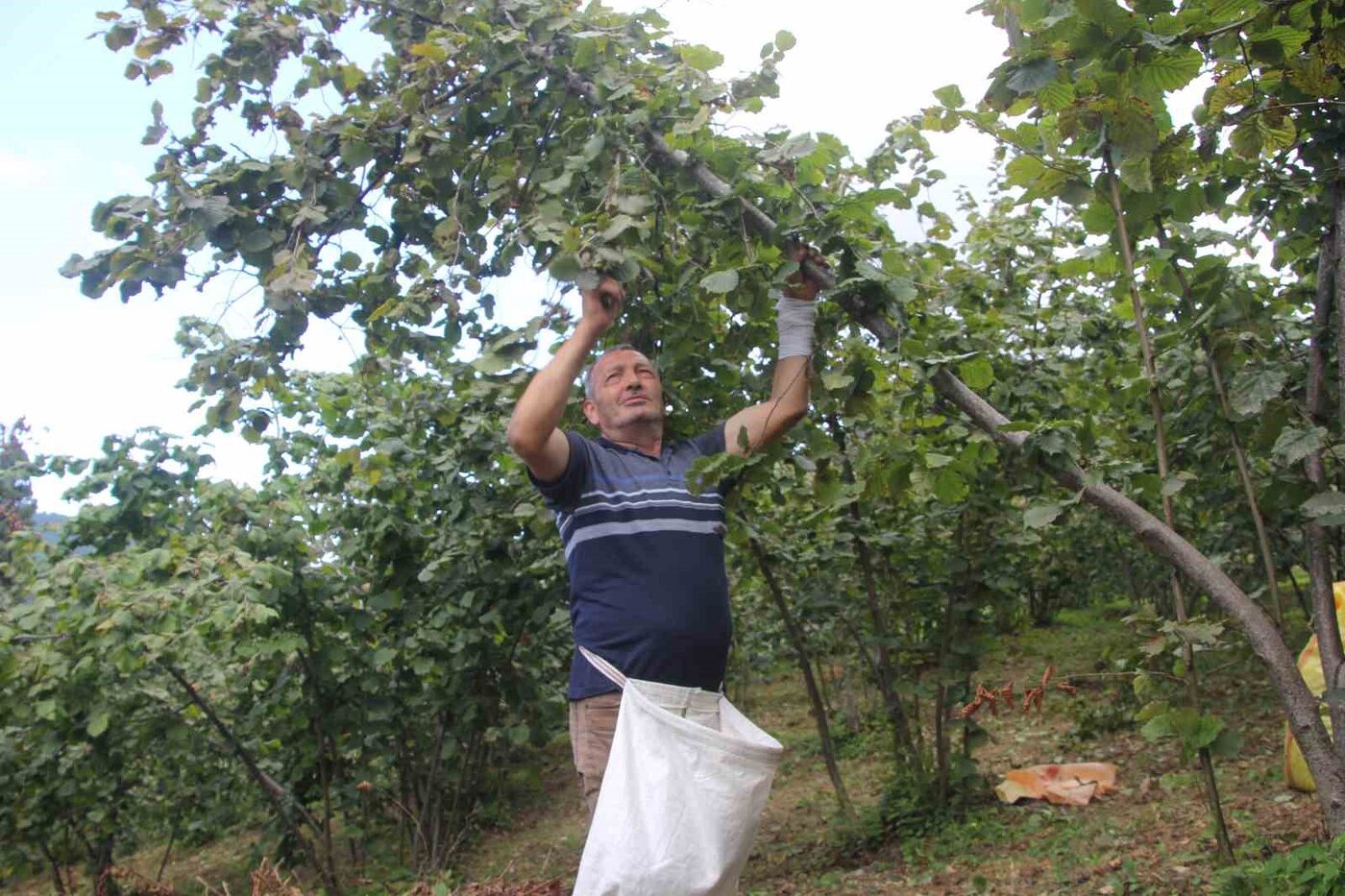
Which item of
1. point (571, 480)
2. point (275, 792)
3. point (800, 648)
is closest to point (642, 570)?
point (571, 480)

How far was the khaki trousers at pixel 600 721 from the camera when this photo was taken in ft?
7.84

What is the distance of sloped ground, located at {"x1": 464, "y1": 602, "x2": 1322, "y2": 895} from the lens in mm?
4332

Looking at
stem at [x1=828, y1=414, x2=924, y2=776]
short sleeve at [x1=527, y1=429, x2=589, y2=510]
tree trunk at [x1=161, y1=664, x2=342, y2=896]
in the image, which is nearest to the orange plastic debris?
stem at [x1=828, y1=414, x2=924, y2=776]

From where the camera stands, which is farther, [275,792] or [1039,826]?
[275,792]

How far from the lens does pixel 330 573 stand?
17.3 ft

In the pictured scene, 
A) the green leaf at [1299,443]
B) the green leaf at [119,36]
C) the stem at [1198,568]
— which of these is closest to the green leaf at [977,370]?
the stem at [1198,568]

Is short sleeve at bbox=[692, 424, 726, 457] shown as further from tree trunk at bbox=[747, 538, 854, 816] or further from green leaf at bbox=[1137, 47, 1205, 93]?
tree trunk at bbox=[747, 538, 854, 816]

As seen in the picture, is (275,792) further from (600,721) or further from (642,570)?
(642,570)

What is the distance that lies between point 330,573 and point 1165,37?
4.41m

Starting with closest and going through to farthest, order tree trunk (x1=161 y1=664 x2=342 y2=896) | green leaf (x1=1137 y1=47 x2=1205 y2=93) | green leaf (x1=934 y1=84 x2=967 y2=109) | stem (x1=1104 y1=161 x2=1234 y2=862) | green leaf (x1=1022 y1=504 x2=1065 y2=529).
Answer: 1. green leaf (x1=1137 y1=47 x2=1205 y2=93)
2. green leaf (x1=1022 y1=504 x2=1065 y2=529)
3. stem (x1=1104 y1=161 x2=1234 y2=862)
4. green leaf (x1=934 y1=84 x2=967 y2=109)
5. tree trunk (x1=161 y1=664 x2=342 y2=896)

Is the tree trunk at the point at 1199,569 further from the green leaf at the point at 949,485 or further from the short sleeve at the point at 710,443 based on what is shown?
the short sleeve at the point at 710,443

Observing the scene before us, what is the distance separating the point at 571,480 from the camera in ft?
8.24

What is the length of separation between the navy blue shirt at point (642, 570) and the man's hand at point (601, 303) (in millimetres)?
279

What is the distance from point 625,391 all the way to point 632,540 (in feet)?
1.52
